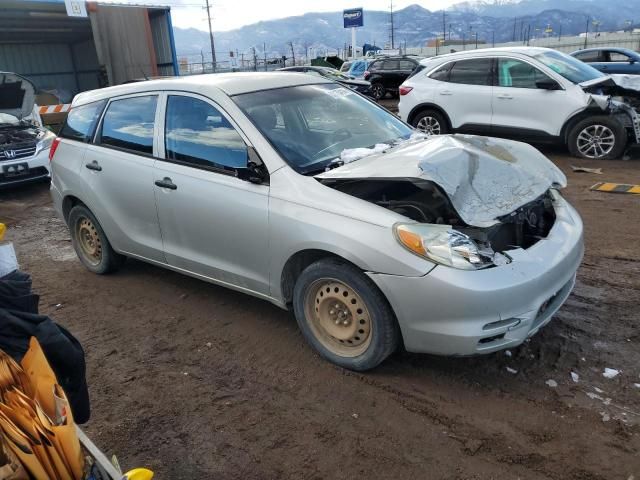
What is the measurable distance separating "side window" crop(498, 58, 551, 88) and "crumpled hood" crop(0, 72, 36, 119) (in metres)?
8.76

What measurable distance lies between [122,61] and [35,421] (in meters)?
20.9

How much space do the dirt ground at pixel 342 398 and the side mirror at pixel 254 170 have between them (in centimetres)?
115

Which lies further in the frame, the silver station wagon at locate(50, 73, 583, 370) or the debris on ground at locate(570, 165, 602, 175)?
the debris on ground at locate(570, 165, 602, 175)

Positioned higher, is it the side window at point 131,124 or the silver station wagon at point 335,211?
A: the side window at point 131,124

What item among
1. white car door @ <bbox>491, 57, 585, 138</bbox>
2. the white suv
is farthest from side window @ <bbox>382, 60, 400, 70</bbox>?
white car door @ <bbox>491, 57, 585, 138</bbox>

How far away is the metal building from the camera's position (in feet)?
62.6

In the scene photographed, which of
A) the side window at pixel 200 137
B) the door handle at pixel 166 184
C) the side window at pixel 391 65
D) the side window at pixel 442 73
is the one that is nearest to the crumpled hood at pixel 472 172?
the side window at pixel 200 137

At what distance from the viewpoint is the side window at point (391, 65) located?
21172 mm

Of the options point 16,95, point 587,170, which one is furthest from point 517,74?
point 16,95

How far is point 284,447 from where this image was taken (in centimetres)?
276

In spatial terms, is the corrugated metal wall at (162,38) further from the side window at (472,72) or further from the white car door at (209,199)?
the white car door at (209,199)

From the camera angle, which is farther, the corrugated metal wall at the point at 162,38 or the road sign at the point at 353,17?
the road sign at the point at 353,17

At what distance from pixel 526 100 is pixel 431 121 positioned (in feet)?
5.97

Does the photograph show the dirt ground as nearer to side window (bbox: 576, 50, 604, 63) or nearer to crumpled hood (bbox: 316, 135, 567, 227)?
crumpled hood (bbox: 316, 135, 567, 227)
